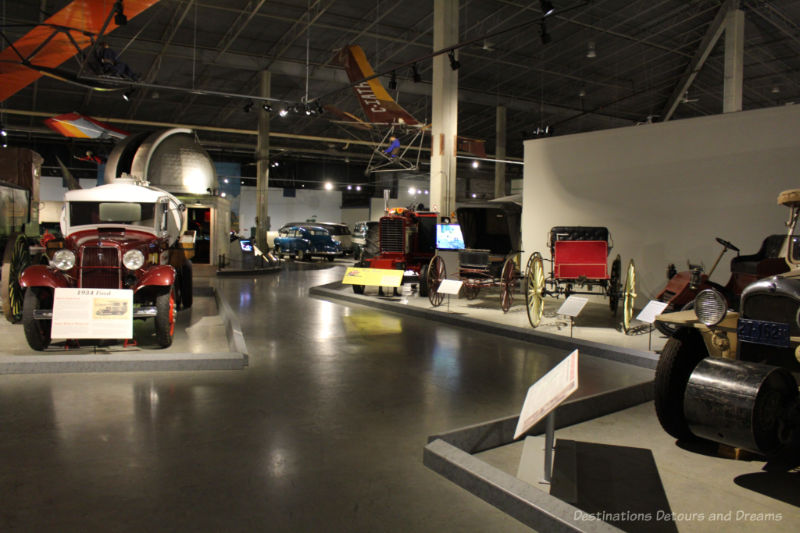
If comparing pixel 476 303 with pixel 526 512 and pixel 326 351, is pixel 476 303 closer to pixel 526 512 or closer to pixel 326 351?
pixel 326 351

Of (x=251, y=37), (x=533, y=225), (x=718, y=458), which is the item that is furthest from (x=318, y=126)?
(x=718, y=458)

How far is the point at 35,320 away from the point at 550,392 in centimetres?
520

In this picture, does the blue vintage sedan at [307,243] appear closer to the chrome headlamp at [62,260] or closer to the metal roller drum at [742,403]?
the chrome headlamp at [62,260]

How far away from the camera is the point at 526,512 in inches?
95.3

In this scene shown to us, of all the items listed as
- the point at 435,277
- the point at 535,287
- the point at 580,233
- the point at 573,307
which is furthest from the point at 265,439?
the point at 580,233

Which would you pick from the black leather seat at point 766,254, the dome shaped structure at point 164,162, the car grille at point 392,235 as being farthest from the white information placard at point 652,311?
the dome shaped structure at point 164,162

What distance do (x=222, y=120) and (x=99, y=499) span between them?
26.0m

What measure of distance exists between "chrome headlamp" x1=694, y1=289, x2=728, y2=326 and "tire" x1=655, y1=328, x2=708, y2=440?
0.95ft

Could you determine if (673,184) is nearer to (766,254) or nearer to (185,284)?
(766,254)

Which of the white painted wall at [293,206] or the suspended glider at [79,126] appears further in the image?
the white painted wall at [293,206]

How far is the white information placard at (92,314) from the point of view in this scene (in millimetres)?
4930

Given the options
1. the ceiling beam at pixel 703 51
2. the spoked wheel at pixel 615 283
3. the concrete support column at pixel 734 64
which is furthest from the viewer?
the ceiling beam at pixel 703 51

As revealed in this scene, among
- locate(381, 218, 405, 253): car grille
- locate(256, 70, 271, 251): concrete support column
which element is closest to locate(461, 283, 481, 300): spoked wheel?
locate(381, 218, 405, 253): car grille

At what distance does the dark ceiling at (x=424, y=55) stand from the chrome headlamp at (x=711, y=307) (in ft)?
35.3
